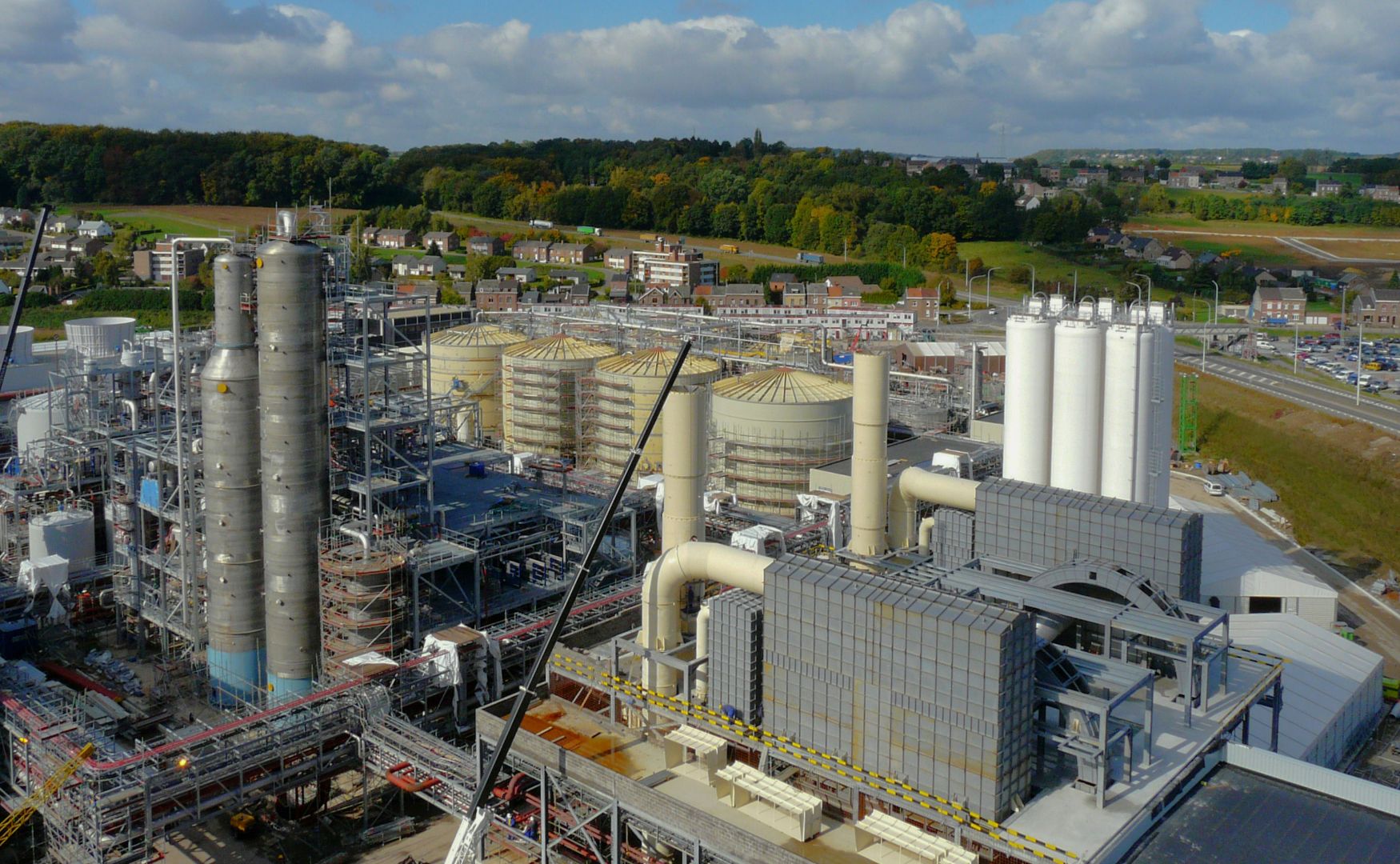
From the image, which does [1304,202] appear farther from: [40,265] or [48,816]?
[48,816]

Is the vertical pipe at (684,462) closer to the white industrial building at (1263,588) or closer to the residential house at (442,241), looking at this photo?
the white industrial building at (1263,588)

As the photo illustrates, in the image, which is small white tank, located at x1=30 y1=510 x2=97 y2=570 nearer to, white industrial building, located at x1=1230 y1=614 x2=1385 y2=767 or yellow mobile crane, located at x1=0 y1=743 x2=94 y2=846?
yellow mobile crane, located at x1=0 y1=743 x2=94 y2=846

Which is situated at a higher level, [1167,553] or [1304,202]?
[1304,202]

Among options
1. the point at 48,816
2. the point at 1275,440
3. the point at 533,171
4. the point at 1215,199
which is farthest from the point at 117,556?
the point at 1215,199

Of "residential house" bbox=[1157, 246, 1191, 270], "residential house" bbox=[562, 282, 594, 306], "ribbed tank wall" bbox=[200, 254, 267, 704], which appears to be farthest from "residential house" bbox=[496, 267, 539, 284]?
"ribbed tank wall" bbox=[200, 254, 267, 704]

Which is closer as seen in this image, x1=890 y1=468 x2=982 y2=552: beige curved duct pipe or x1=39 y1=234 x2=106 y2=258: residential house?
x1=890 y1=468 x2=982 y2=552: beige curved duct pipe
